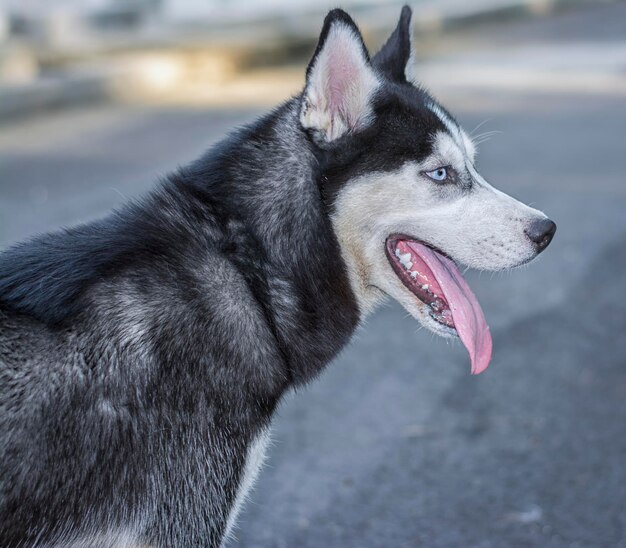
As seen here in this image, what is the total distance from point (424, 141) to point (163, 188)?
90 cm

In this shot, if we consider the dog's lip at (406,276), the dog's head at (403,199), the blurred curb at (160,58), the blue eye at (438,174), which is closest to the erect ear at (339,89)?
the dog's head at (403,199)

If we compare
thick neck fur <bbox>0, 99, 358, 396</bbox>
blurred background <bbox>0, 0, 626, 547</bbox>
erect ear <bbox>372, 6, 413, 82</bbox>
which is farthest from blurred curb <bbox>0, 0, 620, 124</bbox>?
thick neck fur <bbox>0, 99, 358, 396</bbox>

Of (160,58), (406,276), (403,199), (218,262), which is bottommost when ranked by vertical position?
(160,58)

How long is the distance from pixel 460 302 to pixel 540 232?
366 mm

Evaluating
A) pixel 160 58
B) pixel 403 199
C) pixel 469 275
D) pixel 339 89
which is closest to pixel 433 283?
pixel 403 199

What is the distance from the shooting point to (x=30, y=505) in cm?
247

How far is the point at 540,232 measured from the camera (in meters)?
3.23

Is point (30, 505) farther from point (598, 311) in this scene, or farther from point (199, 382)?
point (598, 311)

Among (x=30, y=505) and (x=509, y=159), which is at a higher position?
(x=30, y=505)

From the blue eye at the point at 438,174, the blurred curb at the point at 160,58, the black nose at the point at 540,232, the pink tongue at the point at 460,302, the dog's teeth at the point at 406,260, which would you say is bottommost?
the blurred curb at the point at 160,58

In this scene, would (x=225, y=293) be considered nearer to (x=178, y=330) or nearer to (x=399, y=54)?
(x=178, y=330)

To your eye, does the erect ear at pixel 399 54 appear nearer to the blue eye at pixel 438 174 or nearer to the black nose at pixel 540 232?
the blue eye at pixel 438 174

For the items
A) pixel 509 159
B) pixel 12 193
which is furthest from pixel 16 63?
pixel 509 159

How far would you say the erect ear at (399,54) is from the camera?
3.53m
